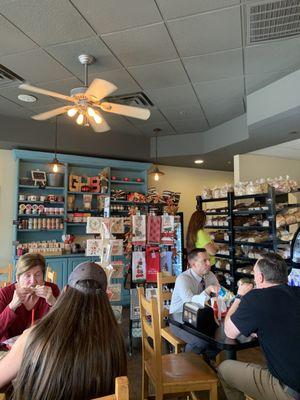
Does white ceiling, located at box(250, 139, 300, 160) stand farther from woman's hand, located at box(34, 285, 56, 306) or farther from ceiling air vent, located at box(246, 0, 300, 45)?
woman's hand, located at box(34, 285, 56, 306)

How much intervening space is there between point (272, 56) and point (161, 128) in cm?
275

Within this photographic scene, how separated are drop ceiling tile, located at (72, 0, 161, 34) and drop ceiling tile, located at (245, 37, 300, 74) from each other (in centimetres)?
117

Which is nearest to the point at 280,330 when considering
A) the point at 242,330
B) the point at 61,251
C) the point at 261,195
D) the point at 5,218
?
the point at 242,330

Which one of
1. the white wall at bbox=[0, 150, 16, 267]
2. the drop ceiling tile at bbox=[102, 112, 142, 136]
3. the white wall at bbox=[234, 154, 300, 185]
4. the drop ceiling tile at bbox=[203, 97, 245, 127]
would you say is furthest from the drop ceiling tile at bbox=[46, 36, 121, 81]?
the white wall at bbox=[234, 154, 300, 185]

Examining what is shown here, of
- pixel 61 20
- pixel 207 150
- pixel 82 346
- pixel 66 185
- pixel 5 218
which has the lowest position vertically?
pixel 82 346

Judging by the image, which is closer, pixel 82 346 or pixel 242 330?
pixel 82 346

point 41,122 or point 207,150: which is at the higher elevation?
point 41,122

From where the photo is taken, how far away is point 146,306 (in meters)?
2.19

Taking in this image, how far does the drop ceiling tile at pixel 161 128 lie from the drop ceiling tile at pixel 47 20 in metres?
2.80

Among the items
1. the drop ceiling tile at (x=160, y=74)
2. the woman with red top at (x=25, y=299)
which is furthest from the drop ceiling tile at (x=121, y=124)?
the woman with red top at (x=25, y=299)

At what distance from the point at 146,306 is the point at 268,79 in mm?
3199

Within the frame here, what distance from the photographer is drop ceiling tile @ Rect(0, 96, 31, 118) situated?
4.52 metres

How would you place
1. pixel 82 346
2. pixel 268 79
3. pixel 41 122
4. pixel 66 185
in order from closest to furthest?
pixel 82 346 < pixel 268 79 < pixel 41 122 < pixel 66 185

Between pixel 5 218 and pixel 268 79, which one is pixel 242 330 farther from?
pixel 5 218
